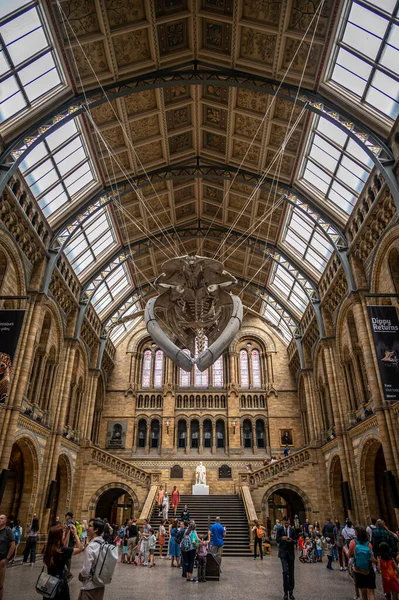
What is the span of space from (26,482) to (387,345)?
15.6 meters

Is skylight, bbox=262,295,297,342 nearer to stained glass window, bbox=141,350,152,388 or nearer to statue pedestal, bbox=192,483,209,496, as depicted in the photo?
stained glass window, bbox=141,350,152,388

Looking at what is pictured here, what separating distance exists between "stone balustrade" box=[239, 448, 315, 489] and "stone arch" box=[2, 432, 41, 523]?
38.0ft

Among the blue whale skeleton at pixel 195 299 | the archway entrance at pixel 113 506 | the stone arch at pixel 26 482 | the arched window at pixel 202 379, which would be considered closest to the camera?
the blue whale skeleton at pixel 195 299

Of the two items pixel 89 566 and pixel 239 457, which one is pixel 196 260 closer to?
pixel 89 566

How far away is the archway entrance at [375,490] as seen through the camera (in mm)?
16266

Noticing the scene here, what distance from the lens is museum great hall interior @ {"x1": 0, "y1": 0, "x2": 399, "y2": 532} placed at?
13703 mm

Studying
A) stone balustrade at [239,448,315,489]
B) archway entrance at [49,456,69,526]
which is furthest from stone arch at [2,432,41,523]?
Result: stone balustrade at [239,448,315,489]

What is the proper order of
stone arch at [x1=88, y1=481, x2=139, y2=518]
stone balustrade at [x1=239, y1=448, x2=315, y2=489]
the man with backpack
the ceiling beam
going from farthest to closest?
stone balustrade at [x1=239, y1=448, x2=315, y2=489]
stone arch at [x1=88, y1=481, x2=139, y2=518]
the ceiling beam
the man with backpack

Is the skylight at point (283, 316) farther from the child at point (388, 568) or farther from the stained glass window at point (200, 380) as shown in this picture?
the child at point (388, 568)

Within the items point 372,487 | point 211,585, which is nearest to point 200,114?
point 211,585

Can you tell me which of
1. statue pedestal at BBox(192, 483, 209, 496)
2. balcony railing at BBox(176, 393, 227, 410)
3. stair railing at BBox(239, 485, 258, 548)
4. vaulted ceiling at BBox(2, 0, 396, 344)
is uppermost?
vaulted ceiling at BBox(2, 0, 396, 344)

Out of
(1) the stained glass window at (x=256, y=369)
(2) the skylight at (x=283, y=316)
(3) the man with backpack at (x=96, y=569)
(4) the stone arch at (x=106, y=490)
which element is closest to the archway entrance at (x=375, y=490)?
(2) the skylight at (x=283, y=316)

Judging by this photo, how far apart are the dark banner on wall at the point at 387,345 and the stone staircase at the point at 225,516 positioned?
9892 millimetres

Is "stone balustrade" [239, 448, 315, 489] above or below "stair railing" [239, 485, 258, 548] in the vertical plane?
above
